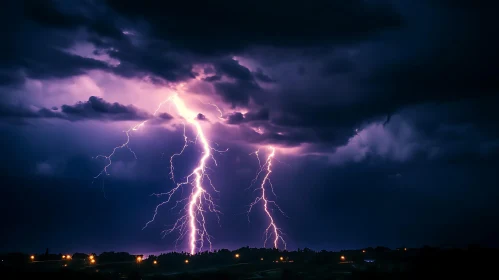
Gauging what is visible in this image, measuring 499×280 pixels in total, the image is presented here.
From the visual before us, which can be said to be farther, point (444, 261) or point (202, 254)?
point (202, 254)

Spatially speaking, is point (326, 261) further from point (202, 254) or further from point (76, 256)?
point (76, 256)

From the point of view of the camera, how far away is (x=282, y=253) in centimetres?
9888

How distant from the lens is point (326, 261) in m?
79.0

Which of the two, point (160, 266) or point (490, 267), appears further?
point (160, 266)

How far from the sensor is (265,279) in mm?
53969

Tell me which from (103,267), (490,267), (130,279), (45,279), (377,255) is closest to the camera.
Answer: (45,279)

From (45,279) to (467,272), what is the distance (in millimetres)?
45039

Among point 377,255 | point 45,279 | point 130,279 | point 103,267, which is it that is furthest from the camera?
point 377,255

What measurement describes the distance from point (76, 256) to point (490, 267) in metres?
78.6

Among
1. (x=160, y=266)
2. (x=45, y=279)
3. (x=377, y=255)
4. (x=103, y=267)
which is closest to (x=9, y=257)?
(x=103, y=267)

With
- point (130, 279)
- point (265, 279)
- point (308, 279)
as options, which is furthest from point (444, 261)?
point (130, 279)

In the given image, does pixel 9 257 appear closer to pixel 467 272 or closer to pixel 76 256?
pixel 76 256

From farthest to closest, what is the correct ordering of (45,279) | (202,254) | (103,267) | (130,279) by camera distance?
1. (202,254)
2. (103,267)
3. (130,279)
4. (45,279)

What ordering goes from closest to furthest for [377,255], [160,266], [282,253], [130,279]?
1. [130,279]
2. [160,266]
3. [377,255]
4. [282,253]
